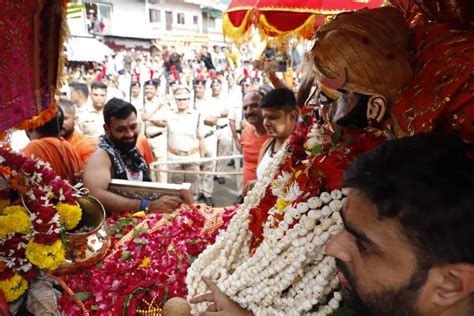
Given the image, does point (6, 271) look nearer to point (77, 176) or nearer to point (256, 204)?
point (256, 204)

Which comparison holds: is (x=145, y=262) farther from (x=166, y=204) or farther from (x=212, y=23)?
(x=212, y=23)

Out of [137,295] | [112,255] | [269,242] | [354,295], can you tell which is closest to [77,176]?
[112,255]

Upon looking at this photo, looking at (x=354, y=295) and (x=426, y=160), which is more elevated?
(x=426, y=160)

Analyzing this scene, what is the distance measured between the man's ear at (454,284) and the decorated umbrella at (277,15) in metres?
2.96

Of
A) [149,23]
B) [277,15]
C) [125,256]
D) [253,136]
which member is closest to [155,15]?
[149,23]

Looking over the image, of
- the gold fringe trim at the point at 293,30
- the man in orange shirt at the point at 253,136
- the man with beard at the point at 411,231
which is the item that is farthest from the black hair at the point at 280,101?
the man with beard at the point at 411,231

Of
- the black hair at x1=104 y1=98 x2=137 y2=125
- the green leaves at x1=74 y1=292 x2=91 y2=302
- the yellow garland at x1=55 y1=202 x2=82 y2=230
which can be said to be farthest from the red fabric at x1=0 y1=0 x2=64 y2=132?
the black hair at x1=104 y1=98 x2=137 y2=125

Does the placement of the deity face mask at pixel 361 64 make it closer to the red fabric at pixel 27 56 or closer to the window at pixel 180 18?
the red fabric at pixel 27 56

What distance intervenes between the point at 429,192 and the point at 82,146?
4.05 m

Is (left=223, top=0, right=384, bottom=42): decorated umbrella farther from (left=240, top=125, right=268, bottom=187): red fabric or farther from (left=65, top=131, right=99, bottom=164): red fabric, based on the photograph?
(left=65, top=131, right=99, bottom=164): red fabric

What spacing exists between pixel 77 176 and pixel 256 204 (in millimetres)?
2349

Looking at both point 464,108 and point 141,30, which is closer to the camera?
point 464,108

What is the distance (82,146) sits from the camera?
4496 millimetres

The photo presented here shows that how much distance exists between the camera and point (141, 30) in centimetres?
2508
